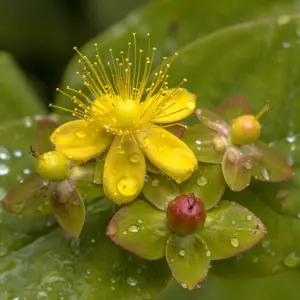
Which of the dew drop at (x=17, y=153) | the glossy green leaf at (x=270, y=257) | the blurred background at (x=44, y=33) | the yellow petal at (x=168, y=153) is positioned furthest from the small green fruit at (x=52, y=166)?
the blurred background at (x=44, y=33)

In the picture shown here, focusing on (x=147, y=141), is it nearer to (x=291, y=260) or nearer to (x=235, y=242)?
(x=235, y=242)

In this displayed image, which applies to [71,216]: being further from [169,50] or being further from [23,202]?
[169,50]

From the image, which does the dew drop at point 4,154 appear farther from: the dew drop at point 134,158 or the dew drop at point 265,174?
the dew drop at point 265,174

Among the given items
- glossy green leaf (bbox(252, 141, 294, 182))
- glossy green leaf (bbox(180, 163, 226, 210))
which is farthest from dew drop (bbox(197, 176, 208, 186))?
glossy green leaf (bbox(252, 141, 294, 182))

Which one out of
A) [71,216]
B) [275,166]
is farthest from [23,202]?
[275,166]

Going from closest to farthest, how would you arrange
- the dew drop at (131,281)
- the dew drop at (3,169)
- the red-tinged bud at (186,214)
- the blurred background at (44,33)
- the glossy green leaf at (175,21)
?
the red-tinged bud at (186,214) < the dew drop at (131,281) < the dew drop at (3,169) < the glossy green leaf at (175,21) < the blurred background at (44,33)

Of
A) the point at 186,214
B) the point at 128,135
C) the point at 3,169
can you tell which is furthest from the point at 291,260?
the point at 3,169
